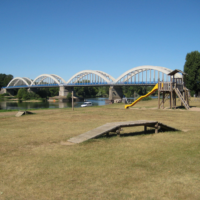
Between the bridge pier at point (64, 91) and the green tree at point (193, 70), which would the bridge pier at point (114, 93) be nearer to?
the bridge pier at point (64, 91)

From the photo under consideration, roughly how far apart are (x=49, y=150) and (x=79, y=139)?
1793 mm

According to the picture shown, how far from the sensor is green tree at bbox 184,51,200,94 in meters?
62.5

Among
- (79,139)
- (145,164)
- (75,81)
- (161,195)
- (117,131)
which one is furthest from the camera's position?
(75,81)

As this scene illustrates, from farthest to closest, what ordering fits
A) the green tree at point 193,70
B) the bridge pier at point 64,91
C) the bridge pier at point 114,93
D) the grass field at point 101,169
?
the bridge pier at point 64,91
the bridge pier at point 114,93
the green tree at point 193,70
the grass field at point 101,169

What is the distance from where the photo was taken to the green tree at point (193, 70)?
→ 62.5m

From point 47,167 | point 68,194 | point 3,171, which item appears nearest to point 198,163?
point 68,194

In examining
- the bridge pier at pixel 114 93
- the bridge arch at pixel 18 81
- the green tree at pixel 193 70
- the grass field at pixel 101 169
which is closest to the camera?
the grass field at pixel 101 169

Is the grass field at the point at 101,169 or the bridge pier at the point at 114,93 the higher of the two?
the bridge pier at the point at 114,93

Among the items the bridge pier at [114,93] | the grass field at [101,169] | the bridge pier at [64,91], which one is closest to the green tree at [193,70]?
the bridge pier at [114,93]

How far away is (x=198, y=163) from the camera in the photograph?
24.3 ft

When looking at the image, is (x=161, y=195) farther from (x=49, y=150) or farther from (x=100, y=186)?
(x=49, y=150)

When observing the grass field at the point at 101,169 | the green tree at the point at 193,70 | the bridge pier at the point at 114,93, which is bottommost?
the grass field at the point at 101,169

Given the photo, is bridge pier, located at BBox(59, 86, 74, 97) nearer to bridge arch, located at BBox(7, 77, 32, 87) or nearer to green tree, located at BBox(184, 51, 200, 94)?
bridge arch, located at BBox(7, 77, 32, 87)

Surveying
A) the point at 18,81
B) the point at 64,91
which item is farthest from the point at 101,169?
the point at 18,81
